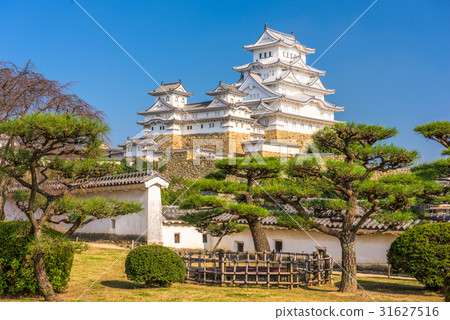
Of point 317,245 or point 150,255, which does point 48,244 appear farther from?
point 317,245

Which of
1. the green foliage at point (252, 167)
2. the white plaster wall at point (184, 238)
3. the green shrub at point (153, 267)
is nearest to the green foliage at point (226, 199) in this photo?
the green foliage at point (252, 167)

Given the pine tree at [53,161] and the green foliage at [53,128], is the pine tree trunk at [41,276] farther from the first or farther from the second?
the green foliage at [53,128]

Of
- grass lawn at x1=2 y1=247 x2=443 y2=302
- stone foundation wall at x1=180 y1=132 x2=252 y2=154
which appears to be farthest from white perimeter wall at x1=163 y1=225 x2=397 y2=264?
stone foundation wall at x1=180 y1=132 x2=252 y2=154

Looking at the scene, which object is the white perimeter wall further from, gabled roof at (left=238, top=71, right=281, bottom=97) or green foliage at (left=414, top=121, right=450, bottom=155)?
gabled roof at (left=238, top=71, right=281, bottom=97)

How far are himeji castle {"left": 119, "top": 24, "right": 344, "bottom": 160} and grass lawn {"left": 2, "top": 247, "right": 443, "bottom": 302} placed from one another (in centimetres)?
2302

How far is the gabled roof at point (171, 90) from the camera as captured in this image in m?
43.6

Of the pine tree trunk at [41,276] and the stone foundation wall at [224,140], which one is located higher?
the stone foundation wall at [224,140]

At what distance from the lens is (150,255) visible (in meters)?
10.6

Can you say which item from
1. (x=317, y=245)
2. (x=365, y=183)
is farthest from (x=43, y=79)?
(x=317, y=245)

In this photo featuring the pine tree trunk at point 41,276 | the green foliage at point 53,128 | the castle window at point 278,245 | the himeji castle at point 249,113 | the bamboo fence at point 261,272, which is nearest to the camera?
the green foliage at point 53,128

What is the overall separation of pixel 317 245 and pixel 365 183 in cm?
673

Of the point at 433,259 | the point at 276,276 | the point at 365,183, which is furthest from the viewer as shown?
the point at 276,276

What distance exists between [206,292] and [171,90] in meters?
34.7

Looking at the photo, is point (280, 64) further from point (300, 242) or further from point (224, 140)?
point (300, 242)
